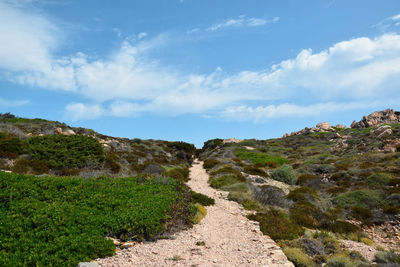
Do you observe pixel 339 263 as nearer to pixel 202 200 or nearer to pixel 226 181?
pixel 202 200

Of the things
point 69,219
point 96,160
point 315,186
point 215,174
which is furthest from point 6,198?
point 315,186

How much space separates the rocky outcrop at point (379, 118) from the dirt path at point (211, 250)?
88999 mm

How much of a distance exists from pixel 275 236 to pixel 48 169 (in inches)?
606

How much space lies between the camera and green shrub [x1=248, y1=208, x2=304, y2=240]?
9.95 m

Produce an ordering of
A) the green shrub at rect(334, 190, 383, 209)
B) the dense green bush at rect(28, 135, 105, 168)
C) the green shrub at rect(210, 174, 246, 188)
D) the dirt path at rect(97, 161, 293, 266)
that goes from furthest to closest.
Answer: the green shrub at rect(210, 174, 246, 188) → the dense green bush at rect(28, 135, 105, 168) → the green shrub at rect(334, 190, 383, 209) → the dirt path at rect(97, 161, 293, 266)

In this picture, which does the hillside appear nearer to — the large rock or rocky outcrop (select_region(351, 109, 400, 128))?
the large rock

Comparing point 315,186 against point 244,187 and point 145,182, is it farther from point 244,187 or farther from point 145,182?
point 145,182

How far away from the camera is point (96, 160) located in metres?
20.4

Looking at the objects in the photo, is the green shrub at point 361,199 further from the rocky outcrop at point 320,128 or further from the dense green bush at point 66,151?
the rocky outcrop at point 320,128

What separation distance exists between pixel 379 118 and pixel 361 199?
274 ft

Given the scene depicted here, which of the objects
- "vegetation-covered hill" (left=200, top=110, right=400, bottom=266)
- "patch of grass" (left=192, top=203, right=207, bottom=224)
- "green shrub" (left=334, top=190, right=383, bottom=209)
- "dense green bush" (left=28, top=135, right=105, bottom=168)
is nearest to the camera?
"vegetation-covered hill" (left=200, top=110, right=400, bottom=266)

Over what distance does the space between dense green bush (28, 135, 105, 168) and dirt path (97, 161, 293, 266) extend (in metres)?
12.6

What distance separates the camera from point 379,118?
Answer: 8381cm

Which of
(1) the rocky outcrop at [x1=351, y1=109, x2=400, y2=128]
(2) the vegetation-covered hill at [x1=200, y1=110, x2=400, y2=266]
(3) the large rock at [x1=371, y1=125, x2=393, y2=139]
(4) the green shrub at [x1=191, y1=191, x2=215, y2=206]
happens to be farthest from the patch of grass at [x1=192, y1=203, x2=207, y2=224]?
(1) the rocky outcrop at [x1=351, y1=109, x2=400, y2=128]
